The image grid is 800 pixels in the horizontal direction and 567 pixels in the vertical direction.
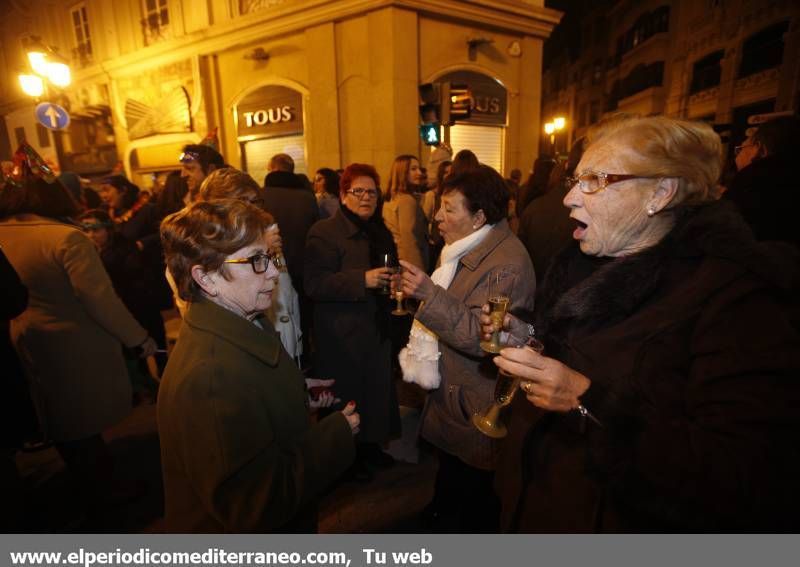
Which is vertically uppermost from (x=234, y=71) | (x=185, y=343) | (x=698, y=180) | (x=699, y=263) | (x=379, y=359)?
(x=234, y=71)

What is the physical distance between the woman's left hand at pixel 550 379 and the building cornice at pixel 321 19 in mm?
10393

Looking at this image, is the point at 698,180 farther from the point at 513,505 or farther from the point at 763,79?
the point at 763,79

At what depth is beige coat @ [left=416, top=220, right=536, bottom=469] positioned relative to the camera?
205 cm

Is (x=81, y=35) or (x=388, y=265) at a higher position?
(x=81, y=35)

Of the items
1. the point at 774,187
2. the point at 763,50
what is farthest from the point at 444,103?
the point at 763,50

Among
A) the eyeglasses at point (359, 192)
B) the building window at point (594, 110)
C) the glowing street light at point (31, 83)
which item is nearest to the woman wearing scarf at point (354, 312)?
the eyeglasses at point (359, 192)

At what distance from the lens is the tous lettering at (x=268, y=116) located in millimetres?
11281

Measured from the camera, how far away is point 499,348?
1665 millimetres

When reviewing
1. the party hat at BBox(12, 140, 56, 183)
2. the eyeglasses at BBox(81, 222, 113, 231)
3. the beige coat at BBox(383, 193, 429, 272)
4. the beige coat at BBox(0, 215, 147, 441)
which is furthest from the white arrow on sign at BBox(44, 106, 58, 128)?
the beige coat at BBox(383, 193, 429, 272)

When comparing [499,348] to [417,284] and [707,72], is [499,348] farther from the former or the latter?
[707,72]

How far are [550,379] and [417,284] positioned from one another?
1045 millimetres

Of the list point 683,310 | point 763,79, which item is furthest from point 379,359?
point 763,79

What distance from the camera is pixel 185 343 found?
140cm

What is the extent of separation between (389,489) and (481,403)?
1453 mm
